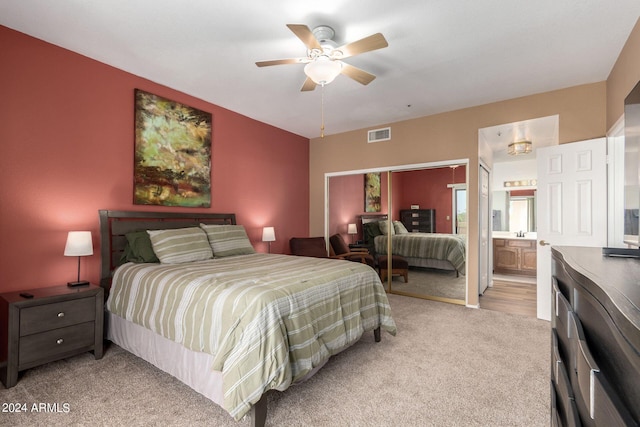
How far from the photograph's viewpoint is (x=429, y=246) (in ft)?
15.2

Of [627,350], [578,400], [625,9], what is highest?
[625,9]

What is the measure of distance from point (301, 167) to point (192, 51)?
121 inches

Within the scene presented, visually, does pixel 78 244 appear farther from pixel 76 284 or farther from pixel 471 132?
pixel 471 132

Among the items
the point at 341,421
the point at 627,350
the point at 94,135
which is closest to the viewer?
the point at 627,350

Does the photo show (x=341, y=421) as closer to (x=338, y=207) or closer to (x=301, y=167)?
(x=338, y=207)

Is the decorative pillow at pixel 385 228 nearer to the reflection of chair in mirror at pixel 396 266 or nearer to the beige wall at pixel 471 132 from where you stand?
the reflection of chair in mirror at pixel 396 266

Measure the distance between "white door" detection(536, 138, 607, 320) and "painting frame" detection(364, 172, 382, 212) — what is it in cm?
219

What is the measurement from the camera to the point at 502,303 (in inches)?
171

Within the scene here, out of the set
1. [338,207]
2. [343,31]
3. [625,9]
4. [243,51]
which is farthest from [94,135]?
[625,9]

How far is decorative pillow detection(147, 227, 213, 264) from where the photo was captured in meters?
2.95

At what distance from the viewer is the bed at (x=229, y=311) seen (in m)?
1.73

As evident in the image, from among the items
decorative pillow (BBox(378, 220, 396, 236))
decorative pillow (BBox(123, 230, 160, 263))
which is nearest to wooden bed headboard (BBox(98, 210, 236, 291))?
decorative pillow (BBox(123, 230, 160, 263))

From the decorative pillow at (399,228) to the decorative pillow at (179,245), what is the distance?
2.93 m

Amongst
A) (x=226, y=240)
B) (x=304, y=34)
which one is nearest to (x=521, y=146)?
(x=304, y=34)
